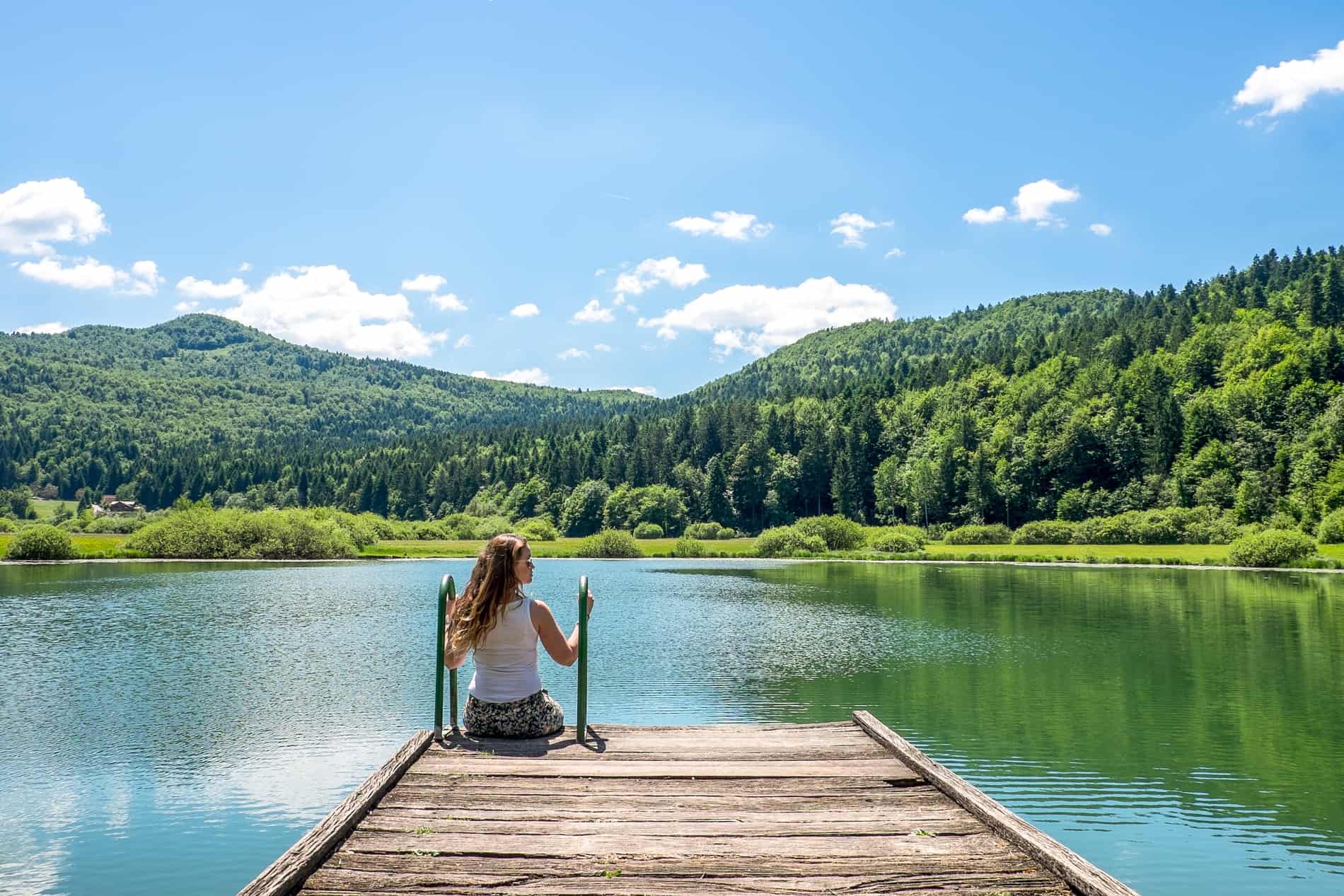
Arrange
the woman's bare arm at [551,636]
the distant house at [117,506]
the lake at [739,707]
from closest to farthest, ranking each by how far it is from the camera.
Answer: the woman's bare arm at [551,636] < the lake at [739,707] < the distant house at [117,506]

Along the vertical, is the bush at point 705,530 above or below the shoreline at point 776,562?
above

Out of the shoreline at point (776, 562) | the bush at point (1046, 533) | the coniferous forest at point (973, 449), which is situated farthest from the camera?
the coniferous forest at point (973, 449)

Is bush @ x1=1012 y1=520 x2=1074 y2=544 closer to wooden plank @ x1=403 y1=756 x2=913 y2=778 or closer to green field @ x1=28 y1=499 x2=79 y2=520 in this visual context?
wooden plank @ x1=403 y1=756 x2=913 y2=778

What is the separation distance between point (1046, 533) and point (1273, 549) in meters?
31.8

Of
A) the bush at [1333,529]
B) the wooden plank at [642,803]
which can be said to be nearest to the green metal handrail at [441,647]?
the wooden plank at [642,803]

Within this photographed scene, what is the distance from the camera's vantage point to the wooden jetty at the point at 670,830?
612 centimetres

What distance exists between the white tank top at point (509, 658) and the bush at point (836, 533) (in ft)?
316

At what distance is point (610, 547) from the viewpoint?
346ft

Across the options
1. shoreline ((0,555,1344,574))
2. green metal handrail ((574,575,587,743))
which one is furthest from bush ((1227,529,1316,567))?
green metal handrail ((574,575,587,743))

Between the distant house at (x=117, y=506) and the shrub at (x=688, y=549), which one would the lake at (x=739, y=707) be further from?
the distant house at (x=117, y=506)

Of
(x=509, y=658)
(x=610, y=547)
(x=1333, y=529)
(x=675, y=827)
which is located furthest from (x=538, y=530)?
(x=675, y=827)

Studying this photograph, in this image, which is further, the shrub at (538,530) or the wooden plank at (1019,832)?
the shrub at (538,530)

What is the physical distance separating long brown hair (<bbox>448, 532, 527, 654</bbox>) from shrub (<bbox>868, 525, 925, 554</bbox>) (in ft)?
305

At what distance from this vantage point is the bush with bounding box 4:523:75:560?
81.1m
